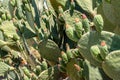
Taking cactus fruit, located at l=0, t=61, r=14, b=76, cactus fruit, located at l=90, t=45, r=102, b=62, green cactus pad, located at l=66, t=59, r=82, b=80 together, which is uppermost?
cactus fruit, located at l=90, t=45, r=102, b=62

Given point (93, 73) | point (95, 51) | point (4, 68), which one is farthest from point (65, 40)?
point (95, 51)

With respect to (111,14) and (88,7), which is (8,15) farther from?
(111,14)

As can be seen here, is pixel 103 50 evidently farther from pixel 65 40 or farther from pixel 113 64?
pixel 65 40

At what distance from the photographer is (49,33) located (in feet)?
9.68

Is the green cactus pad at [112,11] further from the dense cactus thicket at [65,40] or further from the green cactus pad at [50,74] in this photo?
the green cactus pad at [50,74]

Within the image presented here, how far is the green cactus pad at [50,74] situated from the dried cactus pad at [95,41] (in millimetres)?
793

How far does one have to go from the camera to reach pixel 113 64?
1.73 m

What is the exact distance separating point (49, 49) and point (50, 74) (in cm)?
22

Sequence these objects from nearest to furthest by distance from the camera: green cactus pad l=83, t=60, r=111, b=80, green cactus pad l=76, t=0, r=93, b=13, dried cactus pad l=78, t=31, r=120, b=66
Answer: dried cactus pad l=78, t=31, r=120, b=66
green cactus pad l=83, t=60, r=111, b=80
green cactus pad l=76, t=0, r=93, b=13

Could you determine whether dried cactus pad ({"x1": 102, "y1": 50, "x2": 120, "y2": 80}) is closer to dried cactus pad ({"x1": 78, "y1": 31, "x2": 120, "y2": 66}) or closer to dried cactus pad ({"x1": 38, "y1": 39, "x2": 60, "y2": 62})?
dried cactus pad ({"x1": 78, "y1": 31, "x2": 120, "y2": 66})

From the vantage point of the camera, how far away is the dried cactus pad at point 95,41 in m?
1.85

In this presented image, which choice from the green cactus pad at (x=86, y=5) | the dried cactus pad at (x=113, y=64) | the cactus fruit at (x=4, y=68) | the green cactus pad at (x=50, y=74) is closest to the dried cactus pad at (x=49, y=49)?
the green cactus pad at (x=50, y=74)

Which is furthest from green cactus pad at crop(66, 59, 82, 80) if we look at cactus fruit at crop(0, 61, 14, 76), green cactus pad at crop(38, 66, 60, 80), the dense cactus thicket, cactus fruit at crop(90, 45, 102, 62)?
cactus fruit at crop(0, 61, 14, 76)

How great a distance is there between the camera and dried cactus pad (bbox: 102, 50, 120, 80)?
1.70m
